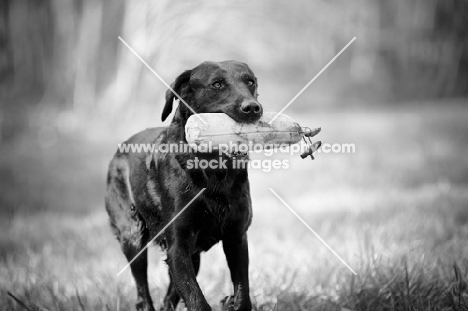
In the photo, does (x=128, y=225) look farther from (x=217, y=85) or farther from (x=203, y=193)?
(x=217, y=85)

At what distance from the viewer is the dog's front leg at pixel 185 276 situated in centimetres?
285

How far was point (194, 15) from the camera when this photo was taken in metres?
10.7

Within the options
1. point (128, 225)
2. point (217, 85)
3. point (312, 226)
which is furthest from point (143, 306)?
point (312, 226)

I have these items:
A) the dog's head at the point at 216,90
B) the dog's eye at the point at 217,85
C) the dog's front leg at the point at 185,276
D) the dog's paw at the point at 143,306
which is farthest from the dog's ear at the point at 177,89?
the dog's paw at the point at 143,306

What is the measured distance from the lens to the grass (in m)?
3.58

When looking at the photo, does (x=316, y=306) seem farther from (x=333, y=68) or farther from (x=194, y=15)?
(x=333, y=68)

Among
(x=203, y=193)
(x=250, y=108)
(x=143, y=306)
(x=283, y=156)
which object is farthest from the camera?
(x=283, y=156)

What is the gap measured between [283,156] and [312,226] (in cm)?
405

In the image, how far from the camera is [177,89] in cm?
326

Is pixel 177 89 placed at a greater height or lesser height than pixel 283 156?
greater

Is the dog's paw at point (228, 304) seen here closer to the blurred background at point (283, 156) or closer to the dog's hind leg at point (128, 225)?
the blurred background at point (283, 156)

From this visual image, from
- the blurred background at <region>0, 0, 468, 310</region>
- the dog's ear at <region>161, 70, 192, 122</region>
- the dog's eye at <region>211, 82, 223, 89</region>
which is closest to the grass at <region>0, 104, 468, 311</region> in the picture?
the blurred background at <region>0, 0, 468, 310</region>

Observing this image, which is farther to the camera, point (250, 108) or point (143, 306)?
point (143, 306)

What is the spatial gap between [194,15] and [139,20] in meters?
1.18
